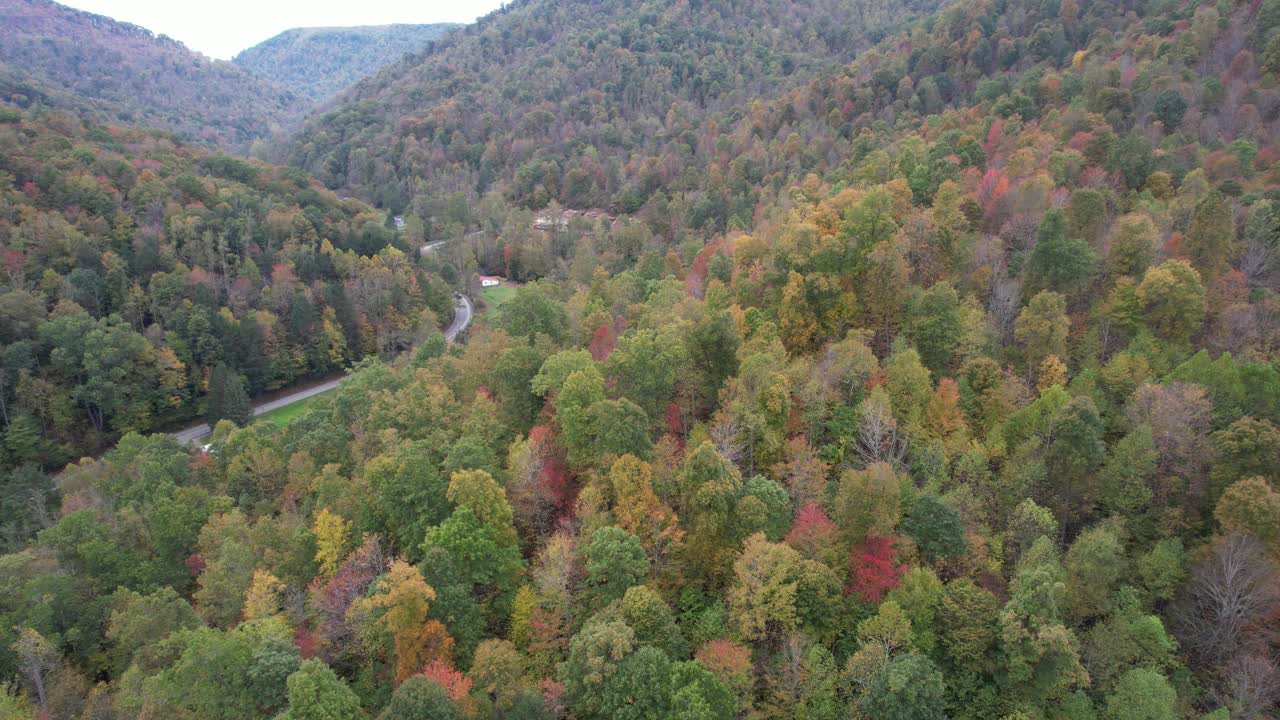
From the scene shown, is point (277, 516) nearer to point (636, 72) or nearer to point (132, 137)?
point (132, 137)

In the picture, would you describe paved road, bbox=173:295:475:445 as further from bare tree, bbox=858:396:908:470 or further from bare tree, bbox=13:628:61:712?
bare tree, bbox=858:396:908:470

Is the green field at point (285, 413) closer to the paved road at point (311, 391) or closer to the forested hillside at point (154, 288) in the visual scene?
the paved road at point (311, 391)

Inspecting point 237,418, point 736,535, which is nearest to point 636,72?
point 237,418

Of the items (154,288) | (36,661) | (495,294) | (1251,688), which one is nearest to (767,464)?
(1251,688)

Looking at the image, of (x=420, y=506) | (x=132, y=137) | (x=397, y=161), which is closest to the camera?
(x=420, y=506)

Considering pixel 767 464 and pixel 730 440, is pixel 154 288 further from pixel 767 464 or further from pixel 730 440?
pixel 767 464

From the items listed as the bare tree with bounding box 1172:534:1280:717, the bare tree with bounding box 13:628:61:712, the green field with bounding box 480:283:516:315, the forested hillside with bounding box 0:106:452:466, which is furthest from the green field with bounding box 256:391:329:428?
the bare tree with bounding box 1172:534:1280:717
